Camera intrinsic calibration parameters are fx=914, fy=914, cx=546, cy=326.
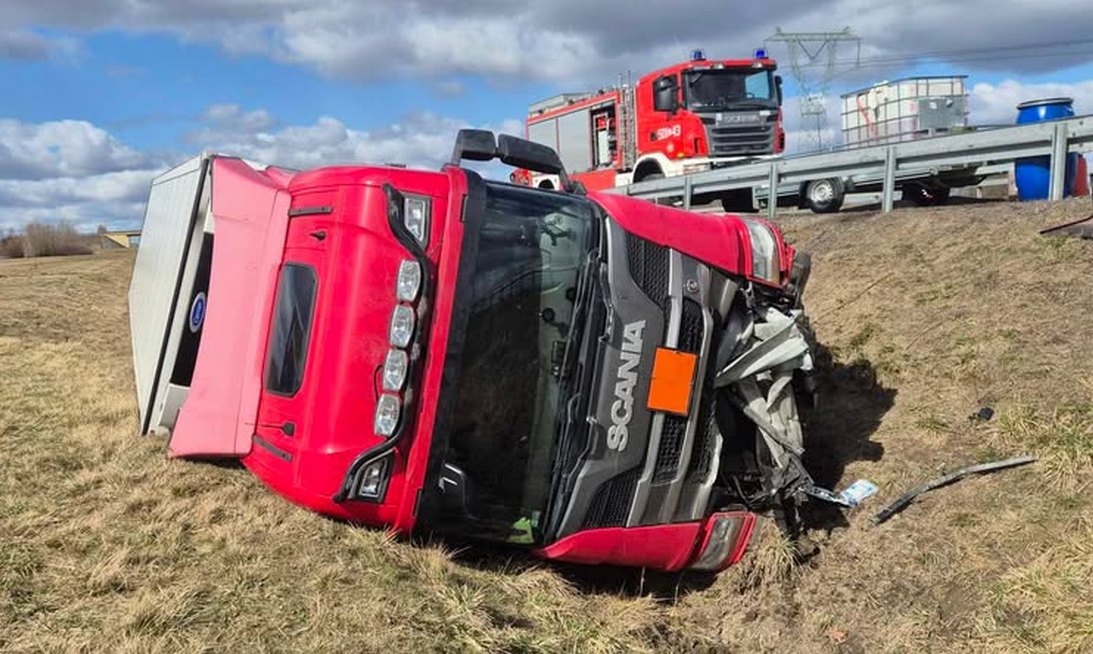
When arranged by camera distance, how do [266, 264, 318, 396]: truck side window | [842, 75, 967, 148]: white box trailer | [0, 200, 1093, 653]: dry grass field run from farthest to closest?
[842, 75, 967, 148]: white box trailer → [266, 264, 318, 396]: truck side window → [0, 200, 1093, 653]: dry grass field

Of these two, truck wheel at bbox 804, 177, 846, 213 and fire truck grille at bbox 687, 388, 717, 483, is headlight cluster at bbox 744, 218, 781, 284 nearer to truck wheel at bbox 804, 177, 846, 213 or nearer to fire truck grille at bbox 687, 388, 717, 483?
fire truck grille at bbox 687, 388, 717, 483

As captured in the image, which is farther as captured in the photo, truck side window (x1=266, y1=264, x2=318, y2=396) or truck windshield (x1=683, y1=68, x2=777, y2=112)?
truck windshield (x1=683, y1=68, x2=777, y2=112)

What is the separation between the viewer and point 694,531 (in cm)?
412

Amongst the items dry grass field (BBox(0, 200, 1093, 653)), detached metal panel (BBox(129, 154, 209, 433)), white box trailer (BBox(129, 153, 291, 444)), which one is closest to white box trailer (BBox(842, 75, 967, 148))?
dry grass field (BBox(0, 200, 1093, 653))

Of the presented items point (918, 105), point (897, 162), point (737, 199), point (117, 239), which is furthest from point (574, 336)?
point (117, 239)

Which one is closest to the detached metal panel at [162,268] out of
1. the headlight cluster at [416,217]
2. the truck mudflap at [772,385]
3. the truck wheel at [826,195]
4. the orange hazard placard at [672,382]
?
the headlight cluster at [416,217]

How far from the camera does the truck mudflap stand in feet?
14.1

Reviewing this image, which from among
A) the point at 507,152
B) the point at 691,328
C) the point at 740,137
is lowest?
the point at 691,328

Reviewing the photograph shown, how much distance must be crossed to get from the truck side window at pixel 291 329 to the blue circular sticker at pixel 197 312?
94 centimetres

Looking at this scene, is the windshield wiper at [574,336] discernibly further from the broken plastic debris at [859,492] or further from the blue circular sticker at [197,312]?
the blue circular sticker at [197,312]

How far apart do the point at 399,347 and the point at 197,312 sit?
1.66m

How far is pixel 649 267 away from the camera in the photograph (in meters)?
3.92

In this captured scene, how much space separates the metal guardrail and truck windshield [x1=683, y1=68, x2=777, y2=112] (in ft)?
10.1

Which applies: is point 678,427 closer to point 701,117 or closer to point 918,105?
point 701,117
